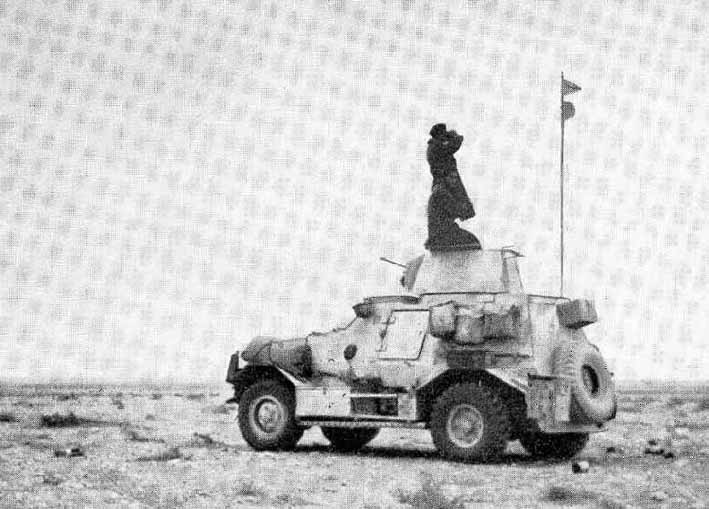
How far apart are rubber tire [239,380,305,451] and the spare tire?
409 centimetres

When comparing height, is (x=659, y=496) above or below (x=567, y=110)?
below

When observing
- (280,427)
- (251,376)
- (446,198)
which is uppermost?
(446,198)

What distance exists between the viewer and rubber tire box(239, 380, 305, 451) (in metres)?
17.1

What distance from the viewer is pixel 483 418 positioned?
49.4ft

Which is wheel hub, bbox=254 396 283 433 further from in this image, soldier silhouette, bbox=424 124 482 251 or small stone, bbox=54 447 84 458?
soldier silhouette, bbox=424 124 482 251

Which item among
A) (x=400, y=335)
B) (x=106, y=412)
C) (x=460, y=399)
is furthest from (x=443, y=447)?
(x=106, y=412)

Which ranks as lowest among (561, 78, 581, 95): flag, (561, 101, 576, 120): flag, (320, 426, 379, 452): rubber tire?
(320, 426, 379, 452): rubber tire

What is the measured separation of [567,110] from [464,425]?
6.79m

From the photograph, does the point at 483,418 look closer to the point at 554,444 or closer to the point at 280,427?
the point at 554,444

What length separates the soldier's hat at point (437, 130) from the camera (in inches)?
693

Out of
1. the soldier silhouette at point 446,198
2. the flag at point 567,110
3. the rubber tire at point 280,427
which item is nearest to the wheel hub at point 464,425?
the rubber tire at point 280,427

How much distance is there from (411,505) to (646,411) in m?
23.8

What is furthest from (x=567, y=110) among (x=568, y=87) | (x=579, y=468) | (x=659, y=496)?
(x=659, y=496)

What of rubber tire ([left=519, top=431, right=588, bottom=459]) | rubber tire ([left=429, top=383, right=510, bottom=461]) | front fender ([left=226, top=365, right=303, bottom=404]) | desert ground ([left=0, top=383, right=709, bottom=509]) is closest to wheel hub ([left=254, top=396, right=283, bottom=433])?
front fender ([left=226, top=365, right=303, bottom=404])
